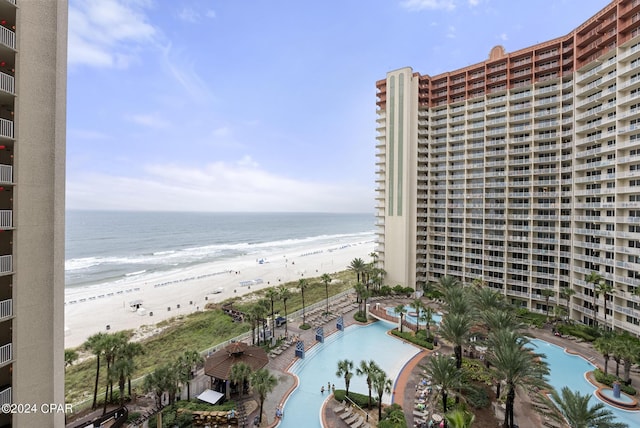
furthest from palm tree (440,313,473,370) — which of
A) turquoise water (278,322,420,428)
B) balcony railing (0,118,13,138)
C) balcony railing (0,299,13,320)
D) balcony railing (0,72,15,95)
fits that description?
balcony railing (0,72,15,95)

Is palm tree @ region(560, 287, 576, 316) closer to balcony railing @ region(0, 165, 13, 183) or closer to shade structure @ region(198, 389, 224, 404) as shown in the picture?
shade structure @ region(198, 389, 224, 404)

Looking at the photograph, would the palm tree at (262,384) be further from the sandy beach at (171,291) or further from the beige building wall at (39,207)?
the sandy beach at (171,291)

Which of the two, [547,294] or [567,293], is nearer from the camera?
[567,293]

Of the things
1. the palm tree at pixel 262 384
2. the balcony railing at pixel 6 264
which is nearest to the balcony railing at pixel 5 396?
the balcony railing at pixel 6 264

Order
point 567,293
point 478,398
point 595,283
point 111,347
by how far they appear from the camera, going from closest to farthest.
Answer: point 111,347, point 478,398, point 595,283, point 567,293

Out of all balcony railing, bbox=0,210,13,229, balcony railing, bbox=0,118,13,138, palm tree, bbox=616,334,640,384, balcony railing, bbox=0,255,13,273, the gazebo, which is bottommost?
the gazebo

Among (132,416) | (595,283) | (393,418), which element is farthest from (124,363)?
(595,283)

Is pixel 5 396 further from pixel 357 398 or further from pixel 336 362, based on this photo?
pixel 336 362
